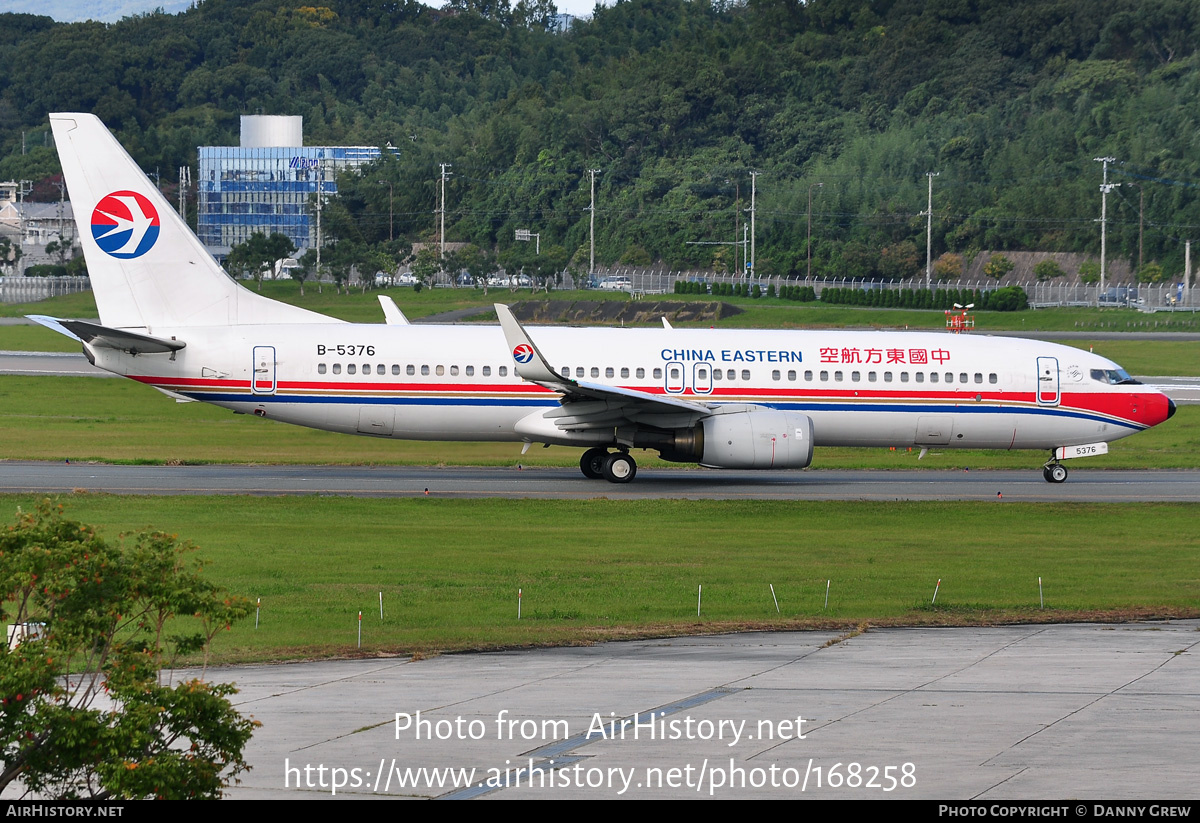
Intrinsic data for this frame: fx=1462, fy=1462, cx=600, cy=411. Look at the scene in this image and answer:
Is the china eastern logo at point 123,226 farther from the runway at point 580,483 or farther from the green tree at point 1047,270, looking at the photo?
the green tree at point 1047,270

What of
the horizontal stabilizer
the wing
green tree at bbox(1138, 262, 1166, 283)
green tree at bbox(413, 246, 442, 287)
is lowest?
the wing

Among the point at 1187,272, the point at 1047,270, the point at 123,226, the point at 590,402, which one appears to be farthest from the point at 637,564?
the point at 1187,272

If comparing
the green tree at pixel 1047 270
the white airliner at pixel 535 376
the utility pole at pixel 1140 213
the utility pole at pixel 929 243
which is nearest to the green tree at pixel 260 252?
the utility pole at pixel 929 243

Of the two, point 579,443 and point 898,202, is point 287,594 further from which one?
point 898,202

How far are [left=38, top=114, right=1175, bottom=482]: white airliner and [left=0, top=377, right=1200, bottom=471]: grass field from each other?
451 centimetres

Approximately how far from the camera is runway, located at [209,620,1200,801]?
13094 mm

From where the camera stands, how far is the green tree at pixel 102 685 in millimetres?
10797

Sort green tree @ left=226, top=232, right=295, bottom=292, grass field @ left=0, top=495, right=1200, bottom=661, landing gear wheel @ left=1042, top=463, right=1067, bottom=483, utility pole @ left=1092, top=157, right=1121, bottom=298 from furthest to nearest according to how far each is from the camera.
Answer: green tree @ left=226, top=232, right=295, bottom=292 < utility pole @ left=1092, top=157, right=1121, bottom=298 < landing gear wheel @ left=1042, top=463, right=1067, bottom=483 < grass field @ left=0, top=495, right=1200, bottom=661

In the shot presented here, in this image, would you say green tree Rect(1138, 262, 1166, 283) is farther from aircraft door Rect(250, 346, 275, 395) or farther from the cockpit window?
aircraft door Rect(250, 346, 275, 395)

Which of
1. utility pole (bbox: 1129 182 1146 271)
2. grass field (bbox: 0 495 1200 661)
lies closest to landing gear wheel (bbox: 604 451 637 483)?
grass field (bbox: 0 495 1200 661)

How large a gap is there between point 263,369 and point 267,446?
28.4ft

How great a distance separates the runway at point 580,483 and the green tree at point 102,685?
73.3ft

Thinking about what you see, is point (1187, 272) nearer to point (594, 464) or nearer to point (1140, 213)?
point (1140, 213)

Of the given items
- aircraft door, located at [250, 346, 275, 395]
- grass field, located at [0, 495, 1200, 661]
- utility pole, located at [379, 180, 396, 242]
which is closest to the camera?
grass field, located at [0, 495, 1200, 661]
